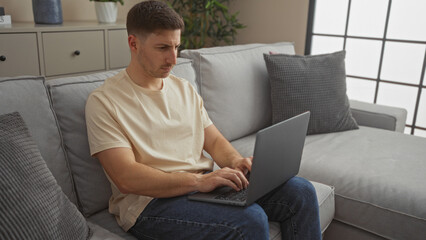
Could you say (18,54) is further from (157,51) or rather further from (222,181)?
(222,181)

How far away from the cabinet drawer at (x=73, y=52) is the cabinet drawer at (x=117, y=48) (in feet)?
0.25

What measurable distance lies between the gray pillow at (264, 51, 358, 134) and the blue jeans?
782mm

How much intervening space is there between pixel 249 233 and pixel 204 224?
0.44ft

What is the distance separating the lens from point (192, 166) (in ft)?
4.60

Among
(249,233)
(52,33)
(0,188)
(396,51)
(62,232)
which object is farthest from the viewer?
(396,51)

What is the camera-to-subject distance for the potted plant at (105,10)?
3012 mm

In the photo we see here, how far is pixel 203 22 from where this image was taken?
3613 millimetres

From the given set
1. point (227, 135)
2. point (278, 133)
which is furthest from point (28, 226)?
point (227, 135)

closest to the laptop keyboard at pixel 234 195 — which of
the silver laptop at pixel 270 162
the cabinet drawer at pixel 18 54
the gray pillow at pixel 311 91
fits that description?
the silver laptop at pixel 270 162

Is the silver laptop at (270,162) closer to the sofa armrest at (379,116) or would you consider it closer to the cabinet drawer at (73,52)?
the sofa armrest at (379,116)

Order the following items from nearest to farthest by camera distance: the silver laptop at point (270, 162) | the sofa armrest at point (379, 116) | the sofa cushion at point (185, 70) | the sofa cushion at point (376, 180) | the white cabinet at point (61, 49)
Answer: the silver laptop at point (270, 162), the sofa cushion at point (376, 180), the sofa cushion at point (185, 70), the sofa armrest at point (379, 116), the white cabinet at point (61, 49)

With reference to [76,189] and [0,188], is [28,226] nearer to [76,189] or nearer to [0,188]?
[0,188]

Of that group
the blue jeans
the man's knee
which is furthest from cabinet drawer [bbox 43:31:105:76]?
the man's knee

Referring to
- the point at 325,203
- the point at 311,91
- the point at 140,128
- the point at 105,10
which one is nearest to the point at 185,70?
the point at 140,128
